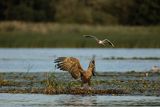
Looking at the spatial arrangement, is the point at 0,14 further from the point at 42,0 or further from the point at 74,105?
the point at 74,105

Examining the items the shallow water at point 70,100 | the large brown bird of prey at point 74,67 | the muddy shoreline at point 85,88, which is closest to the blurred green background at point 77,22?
the muddy shoreline at point 85,88

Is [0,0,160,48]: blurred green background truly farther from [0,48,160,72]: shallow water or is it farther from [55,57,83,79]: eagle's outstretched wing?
[55,57,83,79]: eagle's outstretched wing

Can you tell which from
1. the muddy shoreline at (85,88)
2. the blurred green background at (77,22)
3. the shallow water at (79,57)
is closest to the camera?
the muddy shoreline at (85,88)

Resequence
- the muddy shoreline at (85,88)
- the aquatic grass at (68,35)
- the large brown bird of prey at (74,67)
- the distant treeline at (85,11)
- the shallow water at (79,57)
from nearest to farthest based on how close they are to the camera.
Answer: the large brown bird of prey at (74,67)
the muddy shoreline at (85,88)
the shallow water at (79,57)
the aquatic grass at (68,35)
the distant treeline at (85,11)

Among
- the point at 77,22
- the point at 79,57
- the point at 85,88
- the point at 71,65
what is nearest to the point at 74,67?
the point at 71,65

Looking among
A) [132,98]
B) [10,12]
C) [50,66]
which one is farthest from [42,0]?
[132,98]

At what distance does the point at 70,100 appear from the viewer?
20.4 meters

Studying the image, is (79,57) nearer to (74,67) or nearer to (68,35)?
(68,35)

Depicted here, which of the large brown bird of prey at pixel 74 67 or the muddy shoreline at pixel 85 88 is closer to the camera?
the large brown bird of prey at pixel 74 67

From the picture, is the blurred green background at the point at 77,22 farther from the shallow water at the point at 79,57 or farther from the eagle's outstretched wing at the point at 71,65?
the eagle's outstretched wing at the point at 71,65

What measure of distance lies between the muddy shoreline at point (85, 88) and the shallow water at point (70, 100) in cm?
67

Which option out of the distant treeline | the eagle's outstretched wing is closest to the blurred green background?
the distant treeline

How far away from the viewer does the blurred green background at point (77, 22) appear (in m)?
49.0

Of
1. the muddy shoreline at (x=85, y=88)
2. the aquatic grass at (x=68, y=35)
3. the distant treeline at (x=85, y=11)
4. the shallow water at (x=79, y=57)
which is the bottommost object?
the muddy shoreline at (x=85, y=88)
